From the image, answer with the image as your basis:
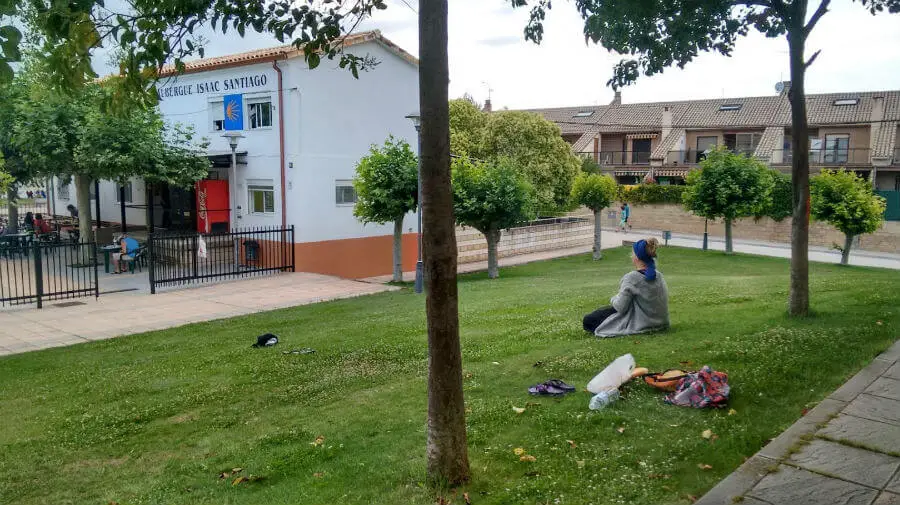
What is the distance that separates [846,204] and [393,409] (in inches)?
872

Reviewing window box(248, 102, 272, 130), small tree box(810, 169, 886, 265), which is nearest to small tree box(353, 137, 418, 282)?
window box(248, 102, 272, 130)

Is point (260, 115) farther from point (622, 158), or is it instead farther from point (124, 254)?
point (622, 158)

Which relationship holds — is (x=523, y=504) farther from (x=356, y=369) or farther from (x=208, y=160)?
(x=208, y=160)

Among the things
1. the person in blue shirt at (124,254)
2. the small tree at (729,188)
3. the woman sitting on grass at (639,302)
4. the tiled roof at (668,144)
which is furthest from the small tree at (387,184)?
the tiled roof at (668,144)

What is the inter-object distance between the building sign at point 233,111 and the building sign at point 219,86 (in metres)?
0.29

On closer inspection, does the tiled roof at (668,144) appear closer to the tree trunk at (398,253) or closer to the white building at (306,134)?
the white building at (306,134)

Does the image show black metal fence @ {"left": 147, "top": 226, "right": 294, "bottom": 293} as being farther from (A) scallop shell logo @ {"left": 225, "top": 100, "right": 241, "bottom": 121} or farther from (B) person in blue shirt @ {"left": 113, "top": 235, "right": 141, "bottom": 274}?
(A) scallop shell logo @ {"left": 225, "top": 100, "right": 241, "bottom": 121}

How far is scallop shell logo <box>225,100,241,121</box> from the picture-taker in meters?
21.1

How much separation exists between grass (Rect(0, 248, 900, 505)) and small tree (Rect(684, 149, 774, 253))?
15.7 meters

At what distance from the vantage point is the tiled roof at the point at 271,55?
19.4 meters

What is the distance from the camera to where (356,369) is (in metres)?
7.75

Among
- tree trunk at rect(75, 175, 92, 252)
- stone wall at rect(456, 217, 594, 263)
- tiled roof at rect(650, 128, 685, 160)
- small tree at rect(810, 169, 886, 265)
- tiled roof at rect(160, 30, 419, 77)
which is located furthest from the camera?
tiled roof at rect(650, 128, 685, 160)

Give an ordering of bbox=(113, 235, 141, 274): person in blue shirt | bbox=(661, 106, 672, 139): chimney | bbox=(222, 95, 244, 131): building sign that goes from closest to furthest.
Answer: bbox=(113, 235, 141, 274): person in blue shirt, bbox=(222, 95, 244, 131): building sign, bbox=(661, 106, 672, 139): chimney

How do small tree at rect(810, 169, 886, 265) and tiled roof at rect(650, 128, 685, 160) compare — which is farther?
tiled roof at rect(650, 128, 685, 160)
